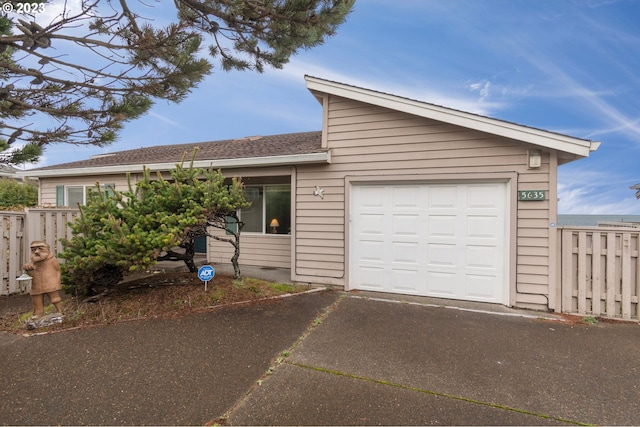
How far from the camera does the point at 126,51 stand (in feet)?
13.2

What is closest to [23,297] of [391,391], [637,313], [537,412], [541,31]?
[391,391]

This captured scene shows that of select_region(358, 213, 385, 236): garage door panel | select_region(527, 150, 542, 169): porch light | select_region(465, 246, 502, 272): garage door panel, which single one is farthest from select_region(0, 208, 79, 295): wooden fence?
select_region(527, 150, 542, 169): porch light

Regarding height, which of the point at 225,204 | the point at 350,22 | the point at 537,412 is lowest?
the point at 537,412

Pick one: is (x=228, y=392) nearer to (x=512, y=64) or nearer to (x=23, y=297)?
(x=23, y=297)

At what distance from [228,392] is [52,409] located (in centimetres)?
130

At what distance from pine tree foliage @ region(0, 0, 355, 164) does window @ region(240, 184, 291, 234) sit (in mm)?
3114

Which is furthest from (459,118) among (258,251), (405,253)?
(258,251)

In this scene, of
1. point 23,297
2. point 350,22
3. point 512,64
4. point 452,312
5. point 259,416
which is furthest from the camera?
point 512,64

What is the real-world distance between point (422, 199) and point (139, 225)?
4584mm

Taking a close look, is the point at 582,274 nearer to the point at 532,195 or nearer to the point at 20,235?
the point at 532,195

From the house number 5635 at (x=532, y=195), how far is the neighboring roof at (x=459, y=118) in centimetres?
67

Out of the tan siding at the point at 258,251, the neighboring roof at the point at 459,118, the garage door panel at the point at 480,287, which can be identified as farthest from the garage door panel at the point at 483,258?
the tan siding at the point at 258,251

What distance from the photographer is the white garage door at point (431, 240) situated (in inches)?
190

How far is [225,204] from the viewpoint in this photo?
461 cm
